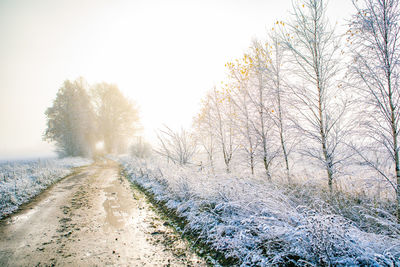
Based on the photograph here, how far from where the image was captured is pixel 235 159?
28.8 feet

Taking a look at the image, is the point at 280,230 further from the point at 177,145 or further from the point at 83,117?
the point at 83,117

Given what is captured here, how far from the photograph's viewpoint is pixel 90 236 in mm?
3947

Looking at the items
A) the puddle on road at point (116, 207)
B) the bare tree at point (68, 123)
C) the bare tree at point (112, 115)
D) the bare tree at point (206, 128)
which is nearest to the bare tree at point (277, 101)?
the bare tree at point (206, 128)

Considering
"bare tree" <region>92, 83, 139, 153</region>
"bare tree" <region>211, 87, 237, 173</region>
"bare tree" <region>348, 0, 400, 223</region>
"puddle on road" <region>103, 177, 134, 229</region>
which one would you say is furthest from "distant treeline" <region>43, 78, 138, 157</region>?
"bare tree" <region>348, 0, 400, 223</region>

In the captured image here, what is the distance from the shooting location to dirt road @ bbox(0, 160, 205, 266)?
124 inches

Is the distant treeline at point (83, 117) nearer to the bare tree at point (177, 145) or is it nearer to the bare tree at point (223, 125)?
the bare tree at point (177, 145)

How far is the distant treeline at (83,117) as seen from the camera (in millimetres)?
23016

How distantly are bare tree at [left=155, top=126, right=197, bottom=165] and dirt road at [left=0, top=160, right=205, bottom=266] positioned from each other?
3.47 meters

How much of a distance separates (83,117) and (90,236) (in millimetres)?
24449

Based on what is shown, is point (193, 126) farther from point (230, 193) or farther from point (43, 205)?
point (43, 205)

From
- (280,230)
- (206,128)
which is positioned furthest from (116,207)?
(206,128)

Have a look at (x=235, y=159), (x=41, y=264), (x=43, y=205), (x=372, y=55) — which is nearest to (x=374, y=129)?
(x=372, y=55)

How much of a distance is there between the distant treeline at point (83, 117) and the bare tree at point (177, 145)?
19.1m

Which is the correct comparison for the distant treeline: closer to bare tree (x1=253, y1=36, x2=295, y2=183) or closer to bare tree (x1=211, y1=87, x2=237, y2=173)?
bare tree (x1=211, y1=87, x2=237, y2=173)
